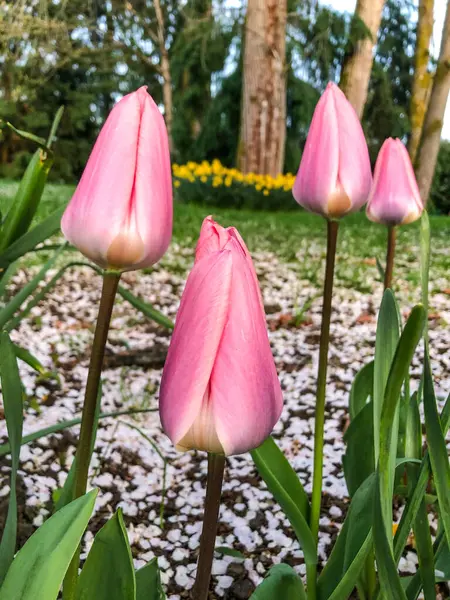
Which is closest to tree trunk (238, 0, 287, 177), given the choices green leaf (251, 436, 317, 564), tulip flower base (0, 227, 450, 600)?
tulip flower base (0, 227, 450, 600)

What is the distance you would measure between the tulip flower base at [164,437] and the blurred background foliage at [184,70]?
5.46 meters

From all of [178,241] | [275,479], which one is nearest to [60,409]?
[275,479]

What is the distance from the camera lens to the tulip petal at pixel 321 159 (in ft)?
3.09

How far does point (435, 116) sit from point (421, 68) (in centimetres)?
247

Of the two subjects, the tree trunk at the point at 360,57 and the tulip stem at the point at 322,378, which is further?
the tree trunk at the point at 360,57

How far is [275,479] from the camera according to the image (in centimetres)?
92

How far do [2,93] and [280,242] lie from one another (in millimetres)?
13389

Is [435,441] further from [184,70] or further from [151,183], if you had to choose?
[184,70]

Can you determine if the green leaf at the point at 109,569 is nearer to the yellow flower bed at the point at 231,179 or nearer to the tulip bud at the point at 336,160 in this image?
the tulip bud at the point at 336,160

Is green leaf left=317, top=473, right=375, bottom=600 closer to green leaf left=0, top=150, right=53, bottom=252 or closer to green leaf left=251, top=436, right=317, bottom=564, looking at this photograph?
green leaf left=251, top=436, right=317, bottom=564

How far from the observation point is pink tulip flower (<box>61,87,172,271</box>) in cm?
64

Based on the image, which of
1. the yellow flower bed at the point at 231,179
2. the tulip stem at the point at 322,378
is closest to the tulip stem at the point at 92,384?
the tulip stem at the point at 322,378

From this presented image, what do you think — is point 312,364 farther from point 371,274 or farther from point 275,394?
point 275,394

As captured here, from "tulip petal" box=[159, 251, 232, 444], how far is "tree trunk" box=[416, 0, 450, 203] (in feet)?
26.1
